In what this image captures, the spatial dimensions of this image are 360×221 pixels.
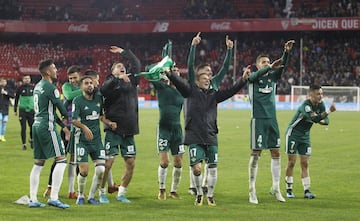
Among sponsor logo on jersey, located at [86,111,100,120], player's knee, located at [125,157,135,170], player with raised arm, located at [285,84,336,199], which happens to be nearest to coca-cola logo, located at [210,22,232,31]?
player with raised arm, located at [285,84,336,199]

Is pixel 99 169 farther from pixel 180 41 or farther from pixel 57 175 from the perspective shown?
pixel 180 41

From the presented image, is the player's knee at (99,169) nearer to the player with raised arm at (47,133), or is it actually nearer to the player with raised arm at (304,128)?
the player with raised arm at (47,133)

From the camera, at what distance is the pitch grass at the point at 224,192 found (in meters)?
11.7

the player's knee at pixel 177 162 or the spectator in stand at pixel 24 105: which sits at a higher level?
the spectator in stand at pixel 24 105

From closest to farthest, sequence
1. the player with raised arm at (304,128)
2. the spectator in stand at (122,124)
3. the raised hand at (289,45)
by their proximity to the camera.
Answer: the raised hand at (289,45), the spectator in stand at (122,124), the player with raised arm at (304,128)

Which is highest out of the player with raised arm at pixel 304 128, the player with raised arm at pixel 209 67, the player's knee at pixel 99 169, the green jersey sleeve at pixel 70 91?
the player with raised arm at pixel 209 67

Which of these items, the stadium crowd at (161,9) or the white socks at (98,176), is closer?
the white socks at (98,176)

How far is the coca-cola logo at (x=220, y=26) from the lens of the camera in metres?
62.2

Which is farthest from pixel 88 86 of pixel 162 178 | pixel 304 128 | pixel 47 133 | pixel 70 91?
pixel 304 128

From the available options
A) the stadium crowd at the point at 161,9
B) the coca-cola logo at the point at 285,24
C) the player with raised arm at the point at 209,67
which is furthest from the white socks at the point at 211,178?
the stadium crowd at the point at 161,9

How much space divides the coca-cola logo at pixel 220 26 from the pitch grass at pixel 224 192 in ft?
123

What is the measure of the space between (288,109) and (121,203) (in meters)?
39.3

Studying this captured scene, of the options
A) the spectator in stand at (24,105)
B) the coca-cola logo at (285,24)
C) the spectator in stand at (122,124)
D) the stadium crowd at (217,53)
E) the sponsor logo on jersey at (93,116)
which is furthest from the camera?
the coca-cola logo at (285,24)

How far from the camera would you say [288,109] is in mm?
51375
